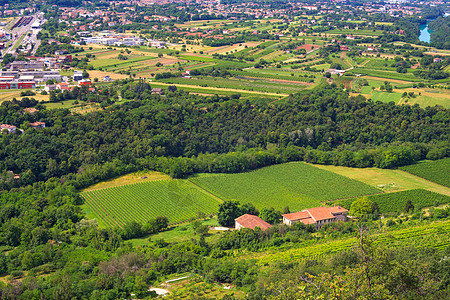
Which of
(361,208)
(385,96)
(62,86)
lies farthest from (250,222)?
(62,86)

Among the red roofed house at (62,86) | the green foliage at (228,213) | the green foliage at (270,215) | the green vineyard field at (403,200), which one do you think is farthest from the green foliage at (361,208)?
the red roofed house at (62,86)

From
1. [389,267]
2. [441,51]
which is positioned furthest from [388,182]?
[441,51]

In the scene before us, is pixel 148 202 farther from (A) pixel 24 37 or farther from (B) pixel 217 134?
(A) pixel 24 37

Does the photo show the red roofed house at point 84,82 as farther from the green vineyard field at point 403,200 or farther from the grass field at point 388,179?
the green vineyard field at point 403,200

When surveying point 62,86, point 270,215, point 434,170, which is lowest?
point 270,215

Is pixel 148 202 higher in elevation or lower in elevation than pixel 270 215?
lower
